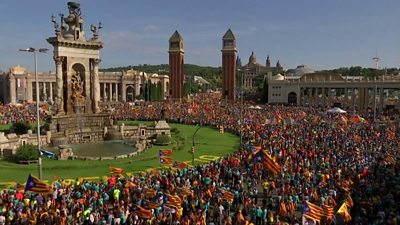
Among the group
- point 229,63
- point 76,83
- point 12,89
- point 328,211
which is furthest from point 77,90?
point 12,89

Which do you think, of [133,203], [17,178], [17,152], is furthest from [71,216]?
[17,152]

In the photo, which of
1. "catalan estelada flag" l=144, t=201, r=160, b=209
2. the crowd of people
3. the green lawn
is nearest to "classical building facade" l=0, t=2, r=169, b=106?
the green lawn

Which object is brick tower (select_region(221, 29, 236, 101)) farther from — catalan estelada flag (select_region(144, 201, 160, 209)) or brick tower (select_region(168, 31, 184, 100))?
catalan estelada flag (select_region(144, 201, 160, 209))

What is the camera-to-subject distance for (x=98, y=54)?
44281 millimetres

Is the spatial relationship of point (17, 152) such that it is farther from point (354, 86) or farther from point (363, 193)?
point (354, 86)

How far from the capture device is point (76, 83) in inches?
1702

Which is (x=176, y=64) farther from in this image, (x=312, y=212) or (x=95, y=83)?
(x=312, y=212)

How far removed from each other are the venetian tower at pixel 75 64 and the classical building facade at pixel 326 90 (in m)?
55.0

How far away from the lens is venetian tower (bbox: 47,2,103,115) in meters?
41.2

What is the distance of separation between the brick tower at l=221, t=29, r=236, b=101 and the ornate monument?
2352 inches

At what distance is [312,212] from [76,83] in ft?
111

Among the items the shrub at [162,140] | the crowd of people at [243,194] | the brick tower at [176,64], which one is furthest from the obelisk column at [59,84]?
the brick tower at [176,64]

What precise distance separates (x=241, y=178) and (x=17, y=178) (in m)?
14.5

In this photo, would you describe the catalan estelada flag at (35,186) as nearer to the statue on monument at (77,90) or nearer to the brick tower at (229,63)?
the statue on monument at (77,90)
